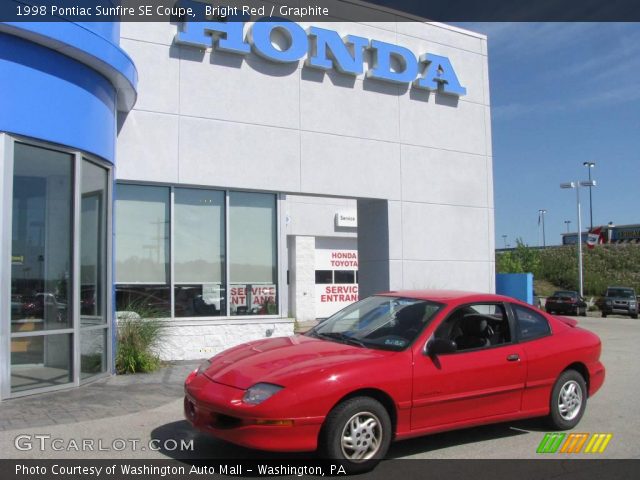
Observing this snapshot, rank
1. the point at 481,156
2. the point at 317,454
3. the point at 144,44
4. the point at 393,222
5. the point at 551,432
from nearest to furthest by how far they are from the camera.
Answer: the point at 317,454 < the point at 551,432 < the point at 144,44 < the point at 393,222 < the point at 481,156

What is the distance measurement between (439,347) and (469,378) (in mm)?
505

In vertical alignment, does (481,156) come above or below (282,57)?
below

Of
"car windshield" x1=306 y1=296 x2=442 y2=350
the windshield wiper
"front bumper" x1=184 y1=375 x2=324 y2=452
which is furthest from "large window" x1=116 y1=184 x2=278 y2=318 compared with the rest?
"front bumper" x1=184 y1=375 x2=324 y2=452

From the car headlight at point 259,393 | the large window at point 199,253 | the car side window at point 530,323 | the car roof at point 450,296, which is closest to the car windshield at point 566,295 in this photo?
the large window at point 199,253

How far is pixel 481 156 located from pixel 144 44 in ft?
27.1

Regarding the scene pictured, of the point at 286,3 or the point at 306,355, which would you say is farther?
the point at 286,3

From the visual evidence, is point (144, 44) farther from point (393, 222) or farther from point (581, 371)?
point (581, 371)

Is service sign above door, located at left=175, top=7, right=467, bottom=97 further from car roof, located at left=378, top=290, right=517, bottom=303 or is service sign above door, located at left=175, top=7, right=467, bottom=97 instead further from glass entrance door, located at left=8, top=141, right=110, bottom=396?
car roof, located at left=378, top=290, right=517, bottom=303

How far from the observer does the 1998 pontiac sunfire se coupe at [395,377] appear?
5.24m

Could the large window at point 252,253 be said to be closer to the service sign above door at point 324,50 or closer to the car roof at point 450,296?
the service sign above door at point 324,50

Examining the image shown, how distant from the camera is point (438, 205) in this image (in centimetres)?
1477

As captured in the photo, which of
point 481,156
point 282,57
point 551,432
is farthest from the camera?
point 481,156

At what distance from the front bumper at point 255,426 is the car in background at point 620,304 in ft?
102

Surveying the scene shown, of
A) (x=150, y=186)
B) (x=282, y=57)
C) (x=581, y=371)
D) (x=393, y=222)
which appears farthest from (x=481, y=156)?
(x=581, y=371)
